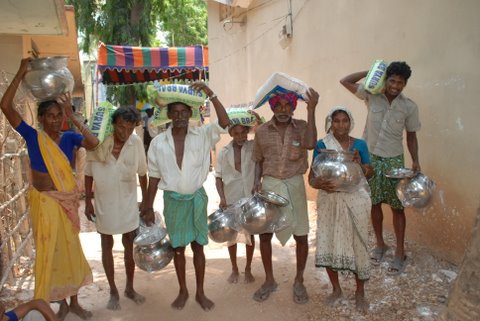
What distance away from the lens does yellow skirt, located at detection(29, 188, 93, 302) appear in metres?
3.29

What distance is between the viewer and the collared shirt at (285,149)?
12.2ft

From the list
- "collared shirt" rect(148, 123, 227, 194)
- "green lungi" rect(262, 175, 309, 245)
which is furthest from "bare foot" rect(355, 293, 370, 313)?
"collared shirt" rect(148, 123, 227, 194)

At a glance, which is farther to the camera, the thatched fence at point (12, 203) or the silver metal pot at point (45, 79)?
the thatched fence at point (12, 203)

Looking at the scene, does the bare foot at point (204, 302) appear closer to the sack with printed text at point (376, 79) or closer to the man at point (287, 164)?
the man at point (287, 164)

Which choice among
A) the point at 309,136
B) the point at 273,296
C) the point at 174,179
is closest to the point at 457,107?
the point at 309,136

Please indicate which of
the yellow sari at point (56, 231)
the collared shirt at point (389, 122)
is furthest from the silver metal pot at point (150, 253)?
the collared shirt at point (389, 122)

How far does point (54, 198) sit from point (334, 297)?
2417 millimetres

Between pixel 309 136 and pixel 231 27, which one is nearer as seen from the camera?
pixel 309 136

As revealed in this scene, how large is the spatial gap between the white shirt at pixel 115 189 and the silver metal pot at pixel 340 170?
1.60 metres

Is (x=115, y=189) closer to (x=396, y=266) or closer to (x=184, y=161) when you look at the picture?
(x=184, y=161)

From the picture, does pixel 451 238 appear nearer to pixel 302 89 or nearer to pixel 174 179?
pixel 302 89

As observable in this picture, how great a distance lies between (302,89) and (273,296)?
185 cm

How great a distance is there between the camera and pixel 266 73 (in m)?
9.51

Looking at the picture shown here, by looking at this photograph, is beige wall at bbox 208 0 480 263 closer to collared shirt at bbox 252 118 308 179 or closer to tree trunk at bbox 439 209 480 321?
collared shirt at bbox 252 118 308 179
